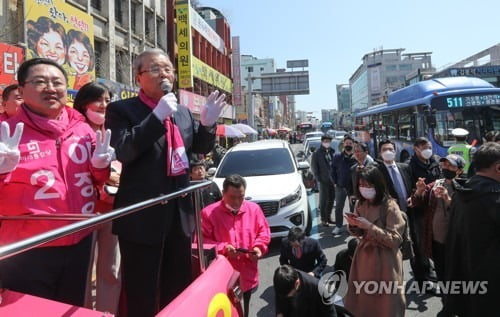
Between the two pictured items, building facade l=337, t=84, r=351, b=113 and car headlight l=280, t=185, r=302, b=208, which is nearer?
car headlight l=280, t=185, r=302, b=208

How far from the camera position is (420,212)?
14.0ft

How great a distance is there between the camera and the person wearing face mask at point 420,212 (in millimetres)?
4316

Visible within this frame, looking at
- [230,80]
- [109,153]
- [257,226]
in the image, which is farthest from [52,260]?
[230,80]

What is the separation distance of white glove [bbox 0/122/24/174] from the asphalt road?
3.01 meters

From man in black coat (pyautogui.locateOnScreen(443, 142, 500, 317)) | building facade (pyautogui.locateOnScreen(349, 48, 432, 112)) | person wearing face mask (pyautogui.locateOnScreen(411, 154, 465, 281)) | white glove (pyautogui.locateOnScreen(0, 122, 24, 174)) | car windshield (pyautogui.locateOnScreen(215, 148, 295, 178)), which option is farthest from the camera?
building facade (pyautogui.locateOnScreen(349, 48, 432, 112))

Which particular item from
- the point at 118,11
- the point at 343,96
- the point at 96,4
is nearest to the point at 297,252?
the point at 96,4

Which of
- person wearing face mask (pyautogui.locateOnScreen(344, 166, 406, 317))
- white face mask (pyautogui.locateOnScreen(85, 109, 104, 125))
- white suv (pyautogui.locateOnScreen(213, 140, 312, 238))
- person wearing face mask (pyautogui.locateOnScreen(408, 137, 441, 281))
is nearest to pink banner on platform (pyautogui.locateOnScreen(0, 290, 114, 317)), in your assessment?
white face mask (pyautogui.locateOnScreen(85, 109, 104, 125))

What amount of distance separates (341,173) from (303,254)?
3203 millimetres

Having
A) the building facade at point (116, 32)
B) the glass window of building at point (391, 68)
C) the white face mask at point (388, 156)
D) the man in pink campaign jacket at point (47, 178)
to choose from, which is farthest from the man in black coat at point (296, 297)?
the glass window of building at point (391, 68)

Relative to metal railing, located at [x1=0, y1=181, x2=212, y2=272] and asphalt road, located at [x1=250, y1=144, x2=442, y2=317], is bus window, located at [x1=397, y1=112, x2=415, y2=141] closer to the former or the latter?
asphalt road, located at [x1=250, y1=144, x2=442, y2=317]

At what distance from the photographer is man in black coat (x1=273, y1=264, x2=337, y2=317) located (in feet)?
9.64

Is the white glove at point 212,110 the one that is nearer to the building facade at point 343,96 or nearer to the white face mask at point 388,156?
the white face mask at point 388,156

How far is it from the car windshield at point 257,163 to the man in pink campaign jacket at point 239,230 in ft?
12.0

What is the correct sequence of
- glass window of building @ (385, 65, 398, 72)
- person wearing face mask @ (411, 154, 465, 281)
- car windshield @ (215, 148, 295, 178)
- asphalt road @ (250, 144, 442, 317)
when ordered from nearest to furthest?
person wearing face mask @ (411, 154, 465, 281), asphalt road @ (250, 144, 442, 317), car windshield @ (215, 148, 295, 178), glass window of building @ (385, 65, 398, 72)
